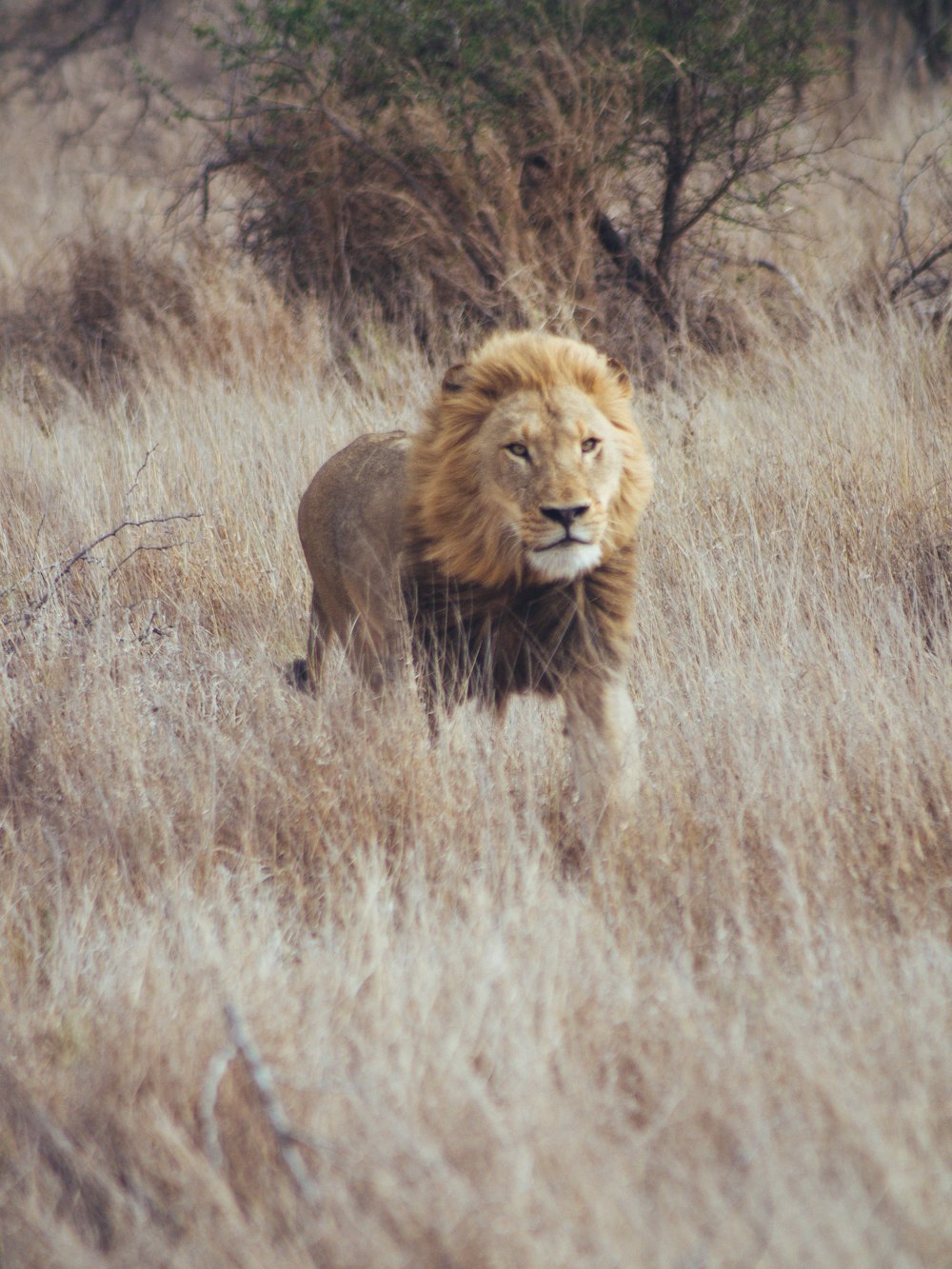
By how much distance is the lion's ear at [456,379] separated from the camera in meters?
3.26

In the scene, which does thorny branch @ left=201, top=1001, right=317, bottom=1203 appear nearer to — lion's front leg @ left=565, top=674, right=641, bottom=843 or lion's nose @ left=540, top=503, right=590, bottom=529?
lion's front leg @ left=565, top=674, right=641, bottom=843

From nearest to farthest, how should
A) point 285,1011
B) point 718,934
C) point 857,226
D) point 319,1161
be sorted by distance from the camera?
point 319,1161 < point 285,1011 < point 718,934 < point 857,226

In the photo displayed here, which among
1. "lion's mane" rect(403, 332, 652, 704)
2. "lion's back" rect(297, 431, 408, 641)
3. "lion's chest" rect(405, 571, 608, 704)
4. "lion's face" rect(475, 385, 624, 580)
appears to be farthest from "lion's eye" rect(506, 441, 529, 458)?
"lion's back" rect(297, 431, 408, 641)

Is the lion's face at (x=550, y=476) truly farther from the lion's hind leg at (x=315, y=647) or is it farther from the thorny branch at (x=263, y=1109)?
the thorny branch at (x=263, y=1109)

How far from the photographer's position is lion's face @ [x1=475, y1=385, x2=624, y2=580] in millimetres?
2975

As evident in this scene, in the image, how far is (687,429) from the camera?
565 centimetres

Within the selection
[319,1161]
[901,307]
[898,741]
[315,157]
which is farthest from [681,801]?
[315,157]

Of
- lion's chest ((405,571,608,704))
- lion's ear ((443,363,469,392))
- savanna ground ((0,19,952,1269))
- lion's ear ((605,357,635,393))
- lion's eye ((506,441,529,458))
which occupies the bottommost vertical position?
savanna ground ((0,19,952,1269))

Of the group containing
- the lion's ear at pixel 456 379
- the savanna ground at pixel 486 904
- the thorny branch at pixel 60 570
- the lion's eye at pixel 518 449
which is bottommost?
the savanna ground at pixel 486 904

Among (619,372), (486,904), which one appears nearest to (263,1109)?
(486,904)

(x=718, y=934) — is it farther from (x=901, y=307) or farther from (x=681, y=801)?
(x=901, y=307)

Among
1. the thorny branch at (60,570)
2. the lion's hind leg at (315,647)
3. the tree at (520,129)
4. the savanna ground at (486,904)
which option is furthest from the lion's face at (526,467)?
the tree at (520,129)

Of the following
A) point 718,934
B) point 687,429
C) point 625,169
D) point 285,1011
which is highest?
point 625,169

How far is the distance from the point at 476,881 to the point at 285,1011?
54 centimetres
